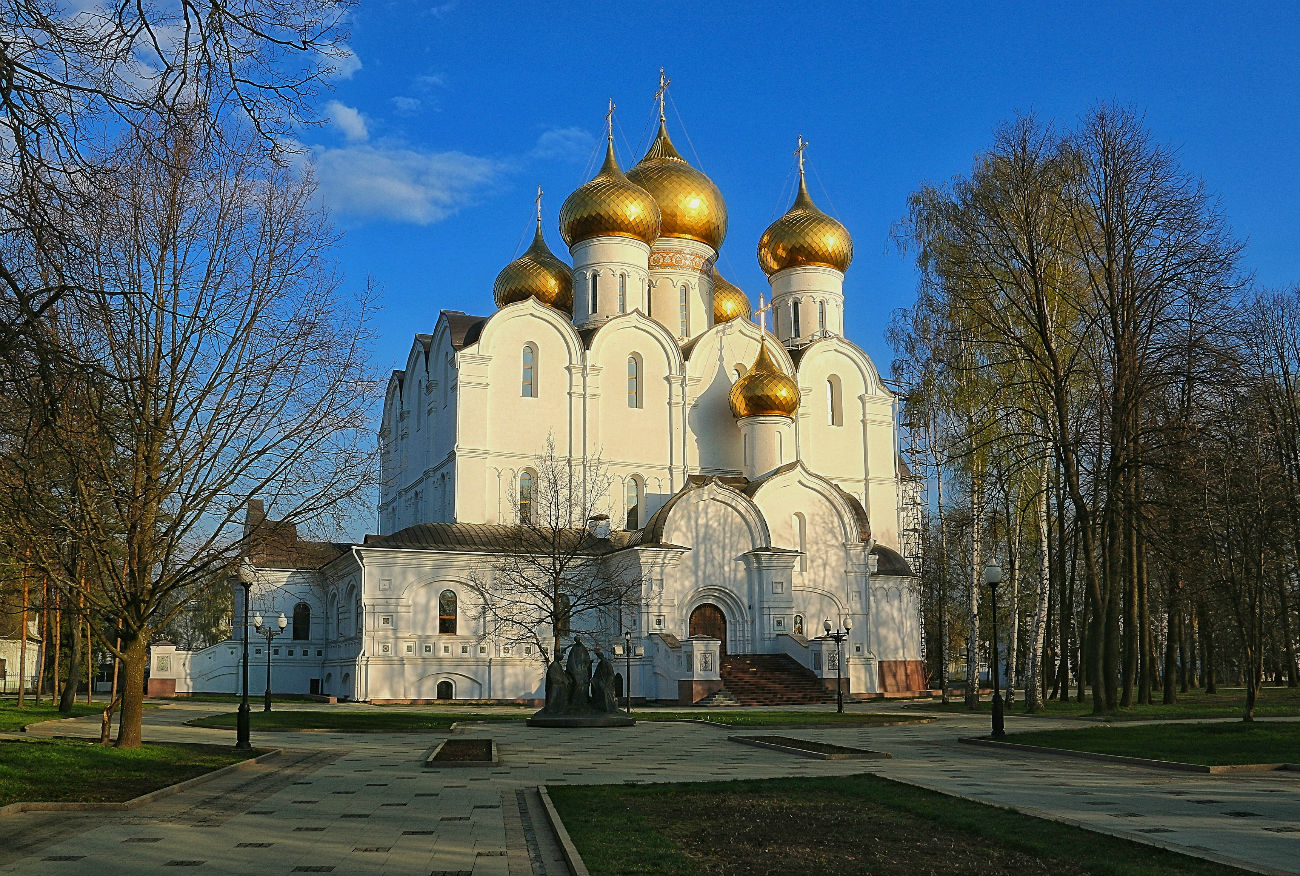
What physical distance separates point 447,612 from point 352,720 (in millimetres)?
10218

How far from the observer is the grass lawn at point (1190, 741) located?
14453 millimetres

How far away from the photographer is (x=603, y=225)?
41.1 metres

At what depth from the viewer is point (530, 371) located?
3862 centimetres

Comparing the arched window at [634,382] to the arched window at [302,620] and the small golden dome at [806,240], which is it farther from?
the arched window at [302,620]

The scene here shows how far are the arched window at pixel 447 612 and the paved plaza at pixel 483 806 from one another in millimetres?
15122

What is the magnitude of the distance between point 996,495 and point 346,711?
17.4m

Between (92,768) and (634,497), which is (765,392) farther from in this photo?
(92,768)

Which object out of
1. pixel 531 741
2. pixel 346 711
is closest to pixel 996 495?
pixel 531 741

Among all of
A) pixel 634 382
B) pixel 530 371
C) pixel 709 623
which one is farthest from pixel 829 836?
pixel 634 382

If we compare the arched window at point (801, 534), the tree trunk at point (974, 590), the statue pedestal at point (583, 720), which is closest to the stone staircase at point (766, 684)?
the arched window at point (801, 534)

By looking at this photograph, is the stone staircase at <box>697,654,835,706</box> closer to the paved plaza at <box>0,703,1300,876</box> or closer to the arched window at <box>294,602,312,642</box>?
the paved plaza at <box>0,703,1300,876</box>

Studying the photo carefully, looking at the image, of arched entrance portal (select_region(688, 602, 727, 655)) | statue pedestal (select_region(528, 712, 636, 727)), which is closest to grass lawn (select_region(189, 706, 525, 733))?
→ statue pedestal (select_region(528, 712, 636, 727))

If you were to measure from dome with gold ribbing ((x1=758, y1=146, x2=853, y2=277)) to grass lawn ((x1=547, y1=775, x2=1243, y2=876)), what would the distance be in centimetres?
3492

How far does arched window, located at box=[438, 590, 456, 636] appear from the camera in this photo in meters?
34.5
